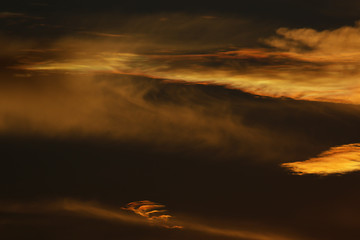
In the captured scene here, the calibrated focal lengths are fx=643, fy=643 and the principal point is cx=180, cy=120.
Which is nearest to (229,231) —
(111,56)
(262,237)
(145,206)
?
(262,237)

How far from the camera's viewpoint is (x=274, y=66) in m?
7.47

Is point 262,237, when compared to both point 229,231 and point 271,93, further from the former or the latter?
point 271,93

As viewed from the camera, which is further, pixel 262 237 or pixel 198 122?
pixel 198 122

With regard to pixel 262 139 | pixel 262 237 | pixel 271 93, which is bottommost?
pixel 262 237

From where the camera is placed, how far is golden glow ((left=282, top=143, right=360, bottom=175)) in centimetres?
762

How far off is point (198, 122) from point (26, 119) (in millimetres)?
2069

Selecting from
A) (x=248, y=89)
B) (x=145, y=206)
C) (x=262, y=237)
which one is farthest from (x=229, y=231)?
(x=248, y=89)

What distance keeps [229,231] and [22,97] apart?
2.93 metres

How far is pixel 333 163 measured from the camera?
7641mm

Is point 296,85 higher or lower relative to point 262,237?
higher

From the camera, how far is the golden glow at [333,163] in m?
7.62

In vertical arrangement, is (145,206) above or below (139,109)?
below

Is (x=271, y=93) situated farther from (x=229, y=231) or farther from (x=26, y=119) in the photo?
(x=26, y=119)

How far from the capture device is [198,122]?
7.84m
